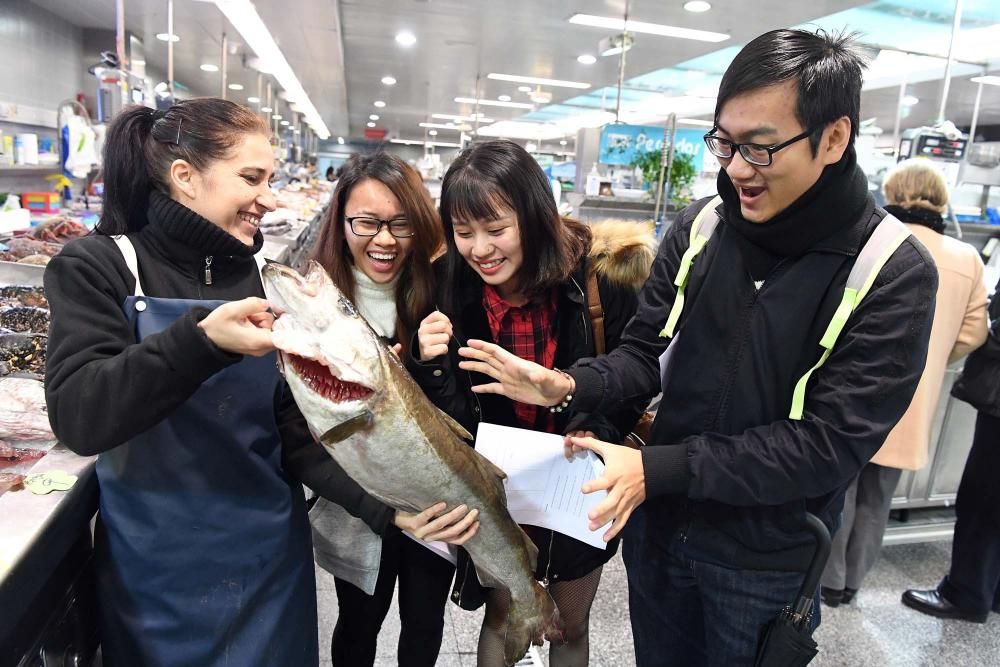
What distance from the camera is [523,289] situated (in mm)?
1785

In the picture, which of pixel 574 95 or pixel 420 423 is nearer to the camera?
pixel 420 423

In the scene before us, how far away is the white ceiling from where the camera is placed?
657 cm

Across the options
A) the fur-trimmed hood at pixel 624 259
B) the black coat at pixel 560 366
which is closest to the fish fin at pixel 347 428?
the black coat at pixel 560 366

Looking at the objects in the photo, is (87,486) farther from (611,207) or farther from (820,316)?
(611,207)

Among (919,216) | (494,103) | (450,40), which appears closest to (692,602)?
(919,216)

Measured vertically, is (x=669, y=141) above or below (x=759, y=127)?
above

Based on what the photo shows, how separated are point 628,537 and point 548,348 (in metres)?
0.55

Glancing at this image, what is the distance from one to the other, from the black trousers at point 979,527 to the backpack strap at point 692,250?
2252mm

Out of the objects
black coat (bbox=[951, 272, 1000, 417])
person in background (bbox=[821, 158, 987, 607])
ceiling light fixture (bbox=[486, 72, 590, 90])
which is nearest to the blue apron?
person in background (bbox=[821, 158, 987, 607])

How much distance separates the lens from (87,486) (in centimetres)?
130

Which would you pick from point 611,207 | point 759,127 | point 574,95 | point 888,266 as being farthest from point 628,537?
point 574,95

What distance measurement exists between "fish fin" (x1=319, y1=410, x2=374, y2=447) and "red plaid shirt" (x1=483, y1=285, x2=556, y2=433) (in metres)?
0.73

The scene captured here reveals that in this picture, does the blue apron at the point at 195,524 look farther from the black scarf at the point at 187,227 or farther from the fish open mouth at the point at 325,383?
the fish open mouth at the point at 325,383

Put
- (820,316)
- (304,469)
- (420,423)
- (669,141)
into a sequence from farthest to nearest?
1. (669,141)
2. (304,469)
3. (820,316)
4. (420,423)
